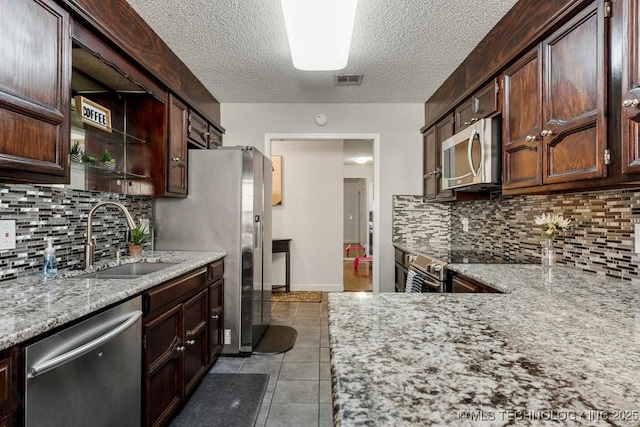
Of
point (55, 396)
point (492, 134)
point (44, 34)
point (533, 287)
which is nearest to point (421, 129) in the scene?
point (492, 134)

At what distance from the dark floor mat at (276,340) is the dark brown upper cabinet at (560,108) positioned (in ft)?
6.90

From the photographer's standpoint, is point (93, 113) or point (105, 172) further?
point (105, 172)

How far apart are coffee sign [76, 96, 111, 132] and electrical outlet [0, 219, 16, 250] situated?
650 mm

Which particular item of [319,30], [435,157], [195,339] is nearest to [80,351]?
[195,339]

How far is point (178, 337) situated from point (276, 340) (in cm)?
125

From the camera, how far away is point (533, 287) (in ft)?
4.70

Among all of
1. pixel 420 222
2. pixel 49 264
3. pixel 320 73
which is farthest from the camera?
pixel 420 222

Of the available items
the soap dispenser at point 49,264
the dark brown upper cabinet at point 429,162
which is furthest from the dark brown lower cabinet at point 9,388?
the dark brown upper cabinet at point 429,162

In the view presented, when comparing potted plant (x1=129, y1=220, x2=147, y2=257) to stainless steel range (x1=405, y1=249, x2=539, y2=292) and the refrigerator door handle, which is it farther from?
stainless steel range (x1=405, y1=249, x2=539, y2=292)

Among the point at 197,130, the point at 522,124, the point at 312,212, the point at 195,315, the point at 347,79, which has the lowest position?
the point at 195,315

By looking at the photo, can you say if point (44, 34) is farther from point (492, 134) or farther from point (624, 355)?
point (492, 134)

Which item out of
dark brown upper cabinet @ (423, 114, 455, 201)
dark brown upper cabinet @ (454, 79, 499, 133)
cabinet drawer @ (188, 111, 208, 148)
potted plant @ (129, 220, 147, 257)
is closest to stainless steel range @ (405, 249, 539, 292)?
dark brown upper cabinet @ (423, 114, 455, 201)

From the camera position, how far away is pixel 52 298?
1.24 metres

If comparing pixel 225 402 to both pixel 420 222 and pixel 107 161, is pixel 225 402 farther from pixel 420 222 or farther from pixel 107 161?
pixel 420 222
